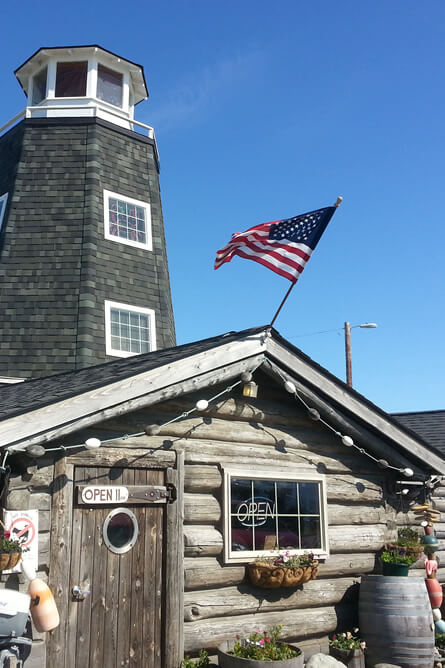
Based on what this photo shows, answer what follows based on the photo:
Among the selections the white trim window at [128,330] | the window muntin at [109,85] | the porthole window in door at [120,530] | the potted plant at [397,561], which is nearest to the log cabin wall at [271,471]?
the potted plant at [397,561]

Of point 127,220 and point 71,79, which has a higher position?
point 71,79

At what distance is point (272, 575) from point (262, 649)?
85 centimetres

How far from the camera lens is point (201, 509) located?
7.46m

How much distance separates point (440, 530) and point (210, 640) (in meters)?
5.80

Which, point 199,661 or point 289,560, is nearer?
point 199,661

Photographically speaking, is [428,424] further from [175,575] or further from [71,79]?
[71,79]

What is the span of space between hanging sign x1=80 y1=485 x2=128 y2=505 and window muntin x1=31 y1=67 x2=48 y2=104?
1311 centimetres

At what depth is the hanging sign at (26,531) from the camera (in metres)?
6.02

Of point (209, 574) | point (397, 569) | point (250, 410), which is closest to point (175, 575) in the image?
point (209, 574)

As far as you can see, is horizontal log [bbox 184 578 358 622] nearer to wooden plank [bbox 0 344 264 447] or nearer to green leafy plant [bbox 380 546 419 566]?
green leafy plant [bbox 380 546 419 566]

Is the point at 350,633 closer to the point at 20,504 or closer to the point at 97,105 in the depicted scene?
the point at 20,504

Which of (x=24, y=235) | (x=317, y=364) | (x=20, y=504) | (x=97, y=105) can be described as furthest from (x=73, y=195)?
(x=20, y=504)

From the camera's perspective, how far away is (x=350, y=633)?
803 cm

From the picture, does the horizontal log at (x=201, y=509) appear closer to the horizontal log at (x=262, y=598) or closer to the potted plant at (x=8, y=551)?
the horizontal log at (x=262, y=598)
